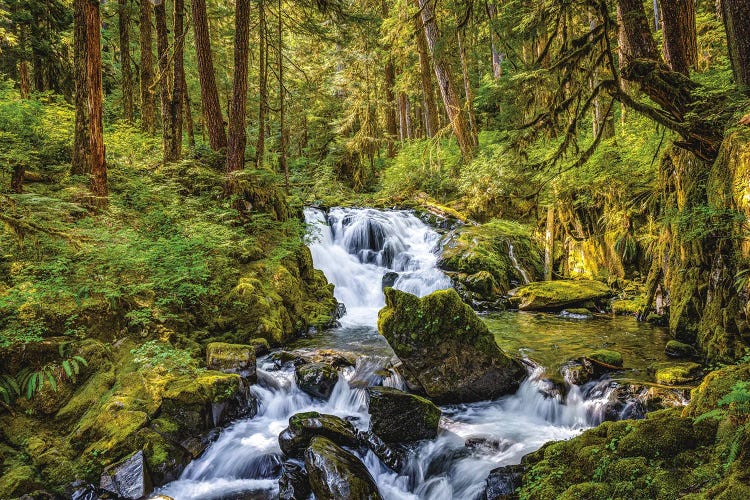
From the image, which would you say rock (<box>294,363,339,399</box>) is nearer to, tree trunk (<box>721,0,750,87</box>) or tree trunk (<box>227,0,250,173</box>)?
tree trunk (<box>227,0,250,173</box>)

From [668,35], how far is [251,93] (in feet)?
77.6

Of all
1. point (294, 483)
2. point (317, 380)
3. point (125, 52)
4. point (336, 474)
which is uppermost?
point (125, 52)

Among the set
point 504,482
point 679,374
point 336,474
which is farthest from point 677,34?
point 336,474

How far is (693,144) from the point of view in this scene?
5883 mm

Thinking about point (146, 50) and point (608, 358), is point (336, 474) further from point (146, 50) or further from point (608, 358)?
point (146, 50)

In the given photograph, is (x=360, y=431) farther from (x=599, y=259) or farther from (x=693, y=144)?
(x=599, y=259)

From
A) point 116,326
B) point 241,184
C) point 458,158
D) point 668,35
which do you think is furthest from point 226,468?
point 458,158

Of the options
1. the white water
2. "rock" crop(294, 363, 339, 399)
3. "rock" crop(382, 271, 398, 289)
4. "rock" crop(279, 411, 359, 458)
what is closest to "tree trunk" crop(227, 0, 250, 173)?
"rock" crop(382, 271, 398, 289)

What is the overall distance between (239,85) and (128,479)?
8.70m

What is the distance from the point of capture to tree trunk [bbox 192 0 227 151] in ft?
33.2

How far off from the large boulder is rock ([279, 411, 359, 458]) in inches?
59.5

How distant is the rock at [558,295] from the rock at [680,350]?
3.50 metres

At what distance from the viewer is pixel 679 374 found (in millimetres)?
5863

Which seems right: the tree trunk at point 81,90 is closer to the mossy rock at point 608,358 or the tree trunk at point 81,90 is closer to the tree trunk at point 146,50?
the tree trunk at point 146,50
